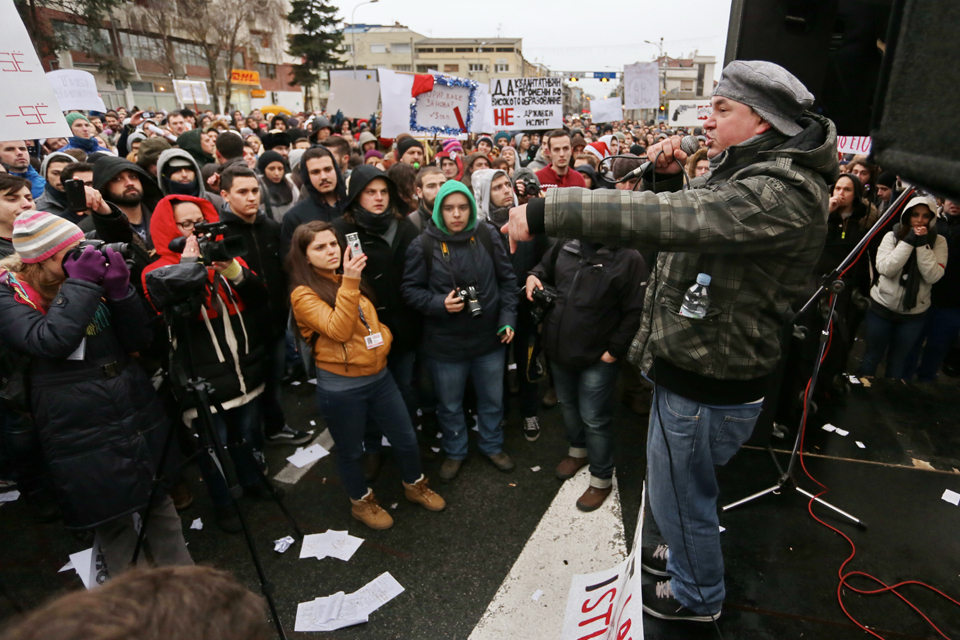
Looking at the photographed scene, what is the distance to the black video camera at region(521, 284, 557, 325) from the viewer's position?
134 inches

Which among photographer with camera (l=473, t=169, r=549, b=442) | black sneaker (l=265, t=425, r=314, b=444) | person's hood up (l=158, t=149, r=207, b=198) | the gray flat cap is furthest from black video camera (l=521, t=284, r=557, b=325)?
person's hood up (l=158, t=149, r=207, b=198)

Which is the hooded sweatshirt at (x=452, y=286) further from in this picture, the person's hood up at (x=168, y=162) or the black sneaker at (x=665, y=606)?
the person's hood up at (x=168, y=162)

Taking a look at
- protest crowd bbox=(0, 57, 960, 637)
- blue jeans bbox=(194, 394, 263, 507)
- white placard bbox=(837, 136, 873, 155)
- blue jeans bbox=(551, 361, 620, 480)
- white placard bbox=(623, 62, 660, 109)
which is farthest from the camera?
white placard bbox=(623, 62, 660, 109)

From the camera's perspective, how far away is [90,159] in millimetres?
5711

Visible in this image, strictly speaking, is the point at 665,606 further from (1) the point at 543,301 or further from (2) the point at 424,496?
(1) the point at 543,301

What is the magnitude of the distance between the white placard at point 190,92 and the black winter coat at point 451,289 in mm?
19032

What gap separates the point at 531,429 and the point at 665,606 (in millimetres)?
1899

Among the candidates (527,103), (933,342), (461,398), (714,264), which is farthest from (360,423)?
(527,103)

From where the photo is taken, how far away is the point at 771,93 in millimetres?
1677

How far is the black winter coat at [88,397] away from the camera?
2.26m

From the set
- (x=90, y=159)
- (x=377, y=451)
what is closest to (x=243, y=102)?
(x=90, y=159)

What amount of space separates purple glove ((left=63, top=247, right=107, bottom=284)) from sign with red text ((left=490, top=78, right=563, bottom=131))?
712 centimetres

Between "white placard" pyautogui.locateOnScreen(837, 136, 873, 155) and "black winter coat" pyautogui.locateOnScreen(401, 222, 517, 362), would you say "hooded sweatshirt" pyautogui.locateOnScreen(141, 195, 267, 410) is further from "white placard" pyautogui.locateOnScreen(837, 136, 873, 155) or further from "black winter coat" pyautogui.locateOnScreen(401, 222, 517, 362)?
"white placard" pyautogui.locateOnScreen(837, 136, 873, 155)

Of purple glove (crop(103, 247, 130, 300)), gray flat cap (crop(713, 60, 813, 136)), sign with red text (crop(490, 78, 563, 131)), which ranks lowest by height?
purple glove (crop(103, 247, 130, 300))
